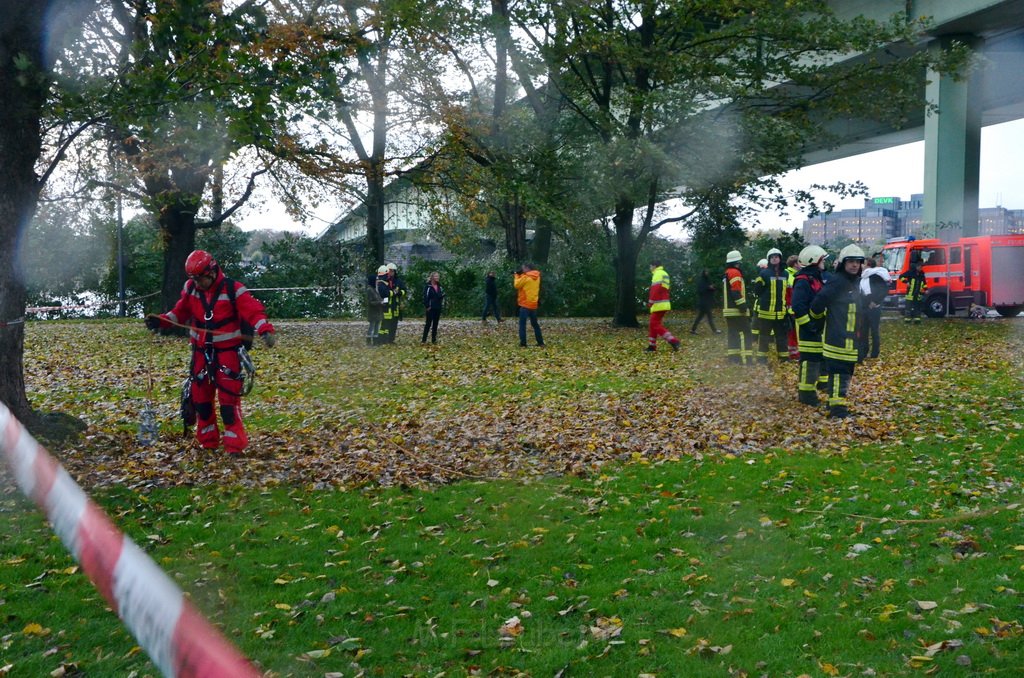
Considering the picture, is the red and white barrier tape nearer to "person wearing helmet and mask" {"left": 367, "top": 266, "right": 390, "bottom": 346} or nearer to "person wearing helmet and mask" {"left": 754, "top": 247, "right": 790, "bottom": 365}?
"person wearing helmet and mask" {"left": 754, "top": 247, "right": 790, "bottom": 365}

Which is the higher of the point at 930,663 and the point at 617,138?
the point at 617,138

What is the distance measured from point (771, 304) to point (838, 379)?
459cm

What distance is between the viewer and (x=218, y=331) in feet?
30.7

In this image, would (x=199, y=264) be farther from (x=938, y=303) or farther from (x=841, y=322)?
(x=938, y=303)

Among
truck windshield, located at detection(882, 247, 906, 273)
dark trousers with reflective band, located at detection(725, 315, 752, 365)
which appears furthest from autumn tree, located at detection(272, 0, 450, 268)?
truck windshield, located at detection(882, 247, 906, 273)

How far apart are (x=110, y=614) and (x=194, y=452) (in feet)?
14.6

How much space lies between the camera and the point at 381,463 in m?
9.24

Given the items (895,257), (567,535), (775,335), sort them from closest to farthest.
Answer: (567,535), (775,335), (895,257)

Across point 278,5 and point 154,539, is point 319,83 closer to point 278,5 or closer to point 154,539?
point 154,539

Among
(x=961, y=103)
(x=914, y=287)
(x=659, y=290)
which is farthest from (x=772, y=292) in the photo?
(x=961, y=103)

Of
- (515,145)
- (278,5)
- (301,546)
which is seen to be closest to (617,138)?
(515,145)

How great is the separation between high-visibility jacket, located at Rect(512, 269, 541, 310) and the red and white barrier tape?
1727cm

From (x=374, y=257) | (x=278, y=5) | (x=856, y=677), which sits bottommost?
Answer: (x=856, y=677)

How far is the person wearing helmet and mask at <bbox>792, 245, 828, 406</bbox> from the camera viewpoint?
38.3 feet
